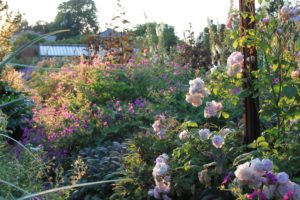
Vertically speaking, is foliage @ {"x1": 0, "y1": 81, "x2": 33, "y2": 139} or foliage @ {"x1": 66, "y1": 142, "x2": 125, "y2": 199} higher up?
foliage @ {"x1": 0, "y1": 81, "x2": 33, "y2": 139}

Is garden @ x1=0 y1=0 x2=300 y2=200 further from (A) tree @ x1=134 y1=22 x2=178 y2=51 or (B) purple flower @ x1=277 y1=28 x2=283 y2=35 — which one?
(A) tree @ x1=134 y1=22 x2=178 y2=51

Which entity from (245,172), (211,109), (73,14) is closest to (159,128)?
(211,109)

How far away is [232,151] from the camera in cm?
318

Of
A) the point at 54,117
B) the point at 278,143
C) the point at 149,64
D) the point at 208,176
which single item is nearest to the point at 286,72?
the point at 278,143

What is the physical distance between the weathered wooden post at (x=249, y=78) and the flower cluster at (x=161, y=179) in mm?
623

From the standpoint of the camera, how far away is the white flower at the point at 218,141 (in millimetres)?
2982

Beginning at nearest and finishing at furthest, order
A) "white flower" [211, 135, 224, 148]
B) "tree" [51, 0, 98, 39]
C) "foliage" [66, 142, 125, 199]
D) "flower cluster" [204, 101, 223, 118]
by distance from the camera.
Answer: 1. "white flower" [211, 135, 224, 148]
2. "flower cluster" [204, 101, 223, 118]
3. "foliage" [66, 142, 125, 199]
4. "tree" [51, 0, 98, 39]

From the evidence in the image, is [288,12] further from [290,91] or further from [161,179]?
[161,179]

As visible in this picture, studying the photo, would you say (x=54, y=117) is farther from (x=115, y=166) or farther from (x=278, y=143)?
(x=278, y=143)

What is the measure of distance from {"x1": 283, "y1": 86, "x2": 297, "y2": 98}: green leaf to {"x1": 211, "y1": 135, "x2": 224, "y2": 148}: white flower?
1.66ft

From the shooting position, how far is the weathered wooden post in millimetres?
3178

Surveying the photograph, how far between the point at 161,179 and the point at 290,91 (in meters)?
0.93

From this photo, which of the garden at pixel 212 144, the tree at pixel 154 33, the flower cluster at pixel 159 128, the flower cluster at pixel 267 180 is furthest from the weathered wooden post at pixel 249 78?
the tree at pixel 154 33

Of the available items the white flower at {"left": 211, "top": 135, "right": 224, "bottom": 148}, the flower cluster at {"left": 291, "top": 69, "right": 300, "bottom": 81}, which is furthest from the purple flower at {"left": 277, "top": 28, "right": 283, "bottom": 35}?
the white flower at {"left": 211, "top": 135, "right": 224, "bottom": 148}
